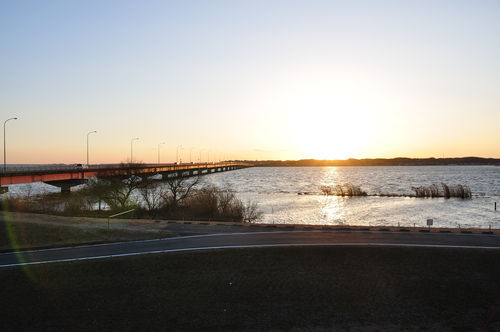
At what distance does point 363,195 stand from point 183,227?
59.9 m

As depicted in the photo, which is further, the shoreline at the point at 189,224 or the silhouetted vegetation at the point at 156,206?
the silhouetted vegetation at the point at 156,206

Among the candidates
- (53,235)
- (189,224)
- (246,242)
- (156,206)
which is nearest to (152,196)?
(156,206)

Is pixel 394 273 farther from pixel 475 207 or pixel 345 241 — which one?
pixel 475 207

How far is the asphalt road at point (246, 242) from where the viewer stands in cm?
2280

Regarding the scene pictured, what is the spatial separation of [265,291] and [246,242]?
304 inches

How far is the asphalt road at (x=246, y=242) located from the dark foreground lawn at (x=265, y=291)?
63.8 inches

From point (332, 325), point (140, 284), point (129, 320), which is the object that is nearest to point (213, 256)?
point (140, 284)

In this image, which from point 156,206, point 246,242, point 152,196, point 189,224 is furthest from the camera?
point 152,196

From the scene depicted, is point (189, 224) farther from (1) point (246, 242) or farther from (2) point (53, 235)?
(2) point (53, 235)

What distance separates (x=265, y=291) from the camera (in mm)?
17500

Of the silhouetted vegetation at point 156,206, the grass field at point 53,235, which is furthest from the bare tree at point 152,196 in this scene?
the grass field at point 53,235

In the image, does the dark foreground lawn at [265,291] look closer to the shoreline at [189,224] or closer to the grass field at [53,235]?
the grass field at [53,235]

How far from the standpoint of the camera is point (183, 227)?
31.4 meters

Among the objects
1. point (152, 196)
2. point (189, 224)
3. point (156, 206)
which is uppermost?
point (152, 196)
